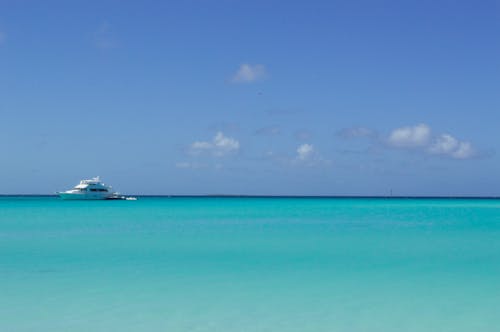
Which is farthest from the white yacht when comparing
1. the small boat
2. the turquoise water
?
the turquoise water

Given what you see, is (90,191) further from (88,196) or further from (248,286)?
(248,286)

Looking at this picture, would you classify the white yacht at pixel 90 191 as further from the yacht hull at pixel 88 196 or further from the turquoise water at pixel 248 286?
the turquoise water at pixel 248 286

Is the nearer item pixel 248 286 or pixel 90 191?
pixel 248 286

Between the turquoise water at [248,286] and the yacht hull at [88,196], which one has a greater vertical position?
the yacht hull at [88,196]

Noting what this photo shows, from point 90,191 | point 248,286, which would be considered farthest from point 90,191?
point 248,286

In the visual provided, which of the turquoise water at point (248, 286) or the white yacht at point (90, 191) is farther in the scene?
the white yacht at point (90, 191)

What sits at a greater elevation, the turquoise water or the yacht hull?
the yacht hull

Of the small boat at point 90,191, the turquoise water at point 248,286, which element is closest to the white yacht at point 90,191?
the small boat at point 90,191

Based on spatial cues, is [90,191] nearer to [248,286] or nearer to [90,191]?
[90,191]

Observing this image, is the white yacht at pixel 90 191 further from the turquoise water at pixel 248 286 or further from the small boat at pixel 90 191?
the turquoise water at pixel 248 286

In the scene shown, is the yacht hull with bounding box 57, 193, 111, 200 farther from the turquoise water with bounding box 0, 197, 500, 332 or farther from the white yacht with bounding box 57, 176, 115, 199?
the turquoise water with bounding box 0, 197, 500, 332

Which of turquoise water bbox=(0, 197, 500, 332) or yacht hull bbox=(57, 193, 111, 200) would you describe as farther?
yacht hull bbox=(57, 193, 111, 200)

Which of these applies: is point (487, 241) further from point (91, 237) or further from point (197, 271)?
point (91, 237)

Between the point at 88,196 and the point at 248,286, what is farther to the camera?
the point at 88,196
